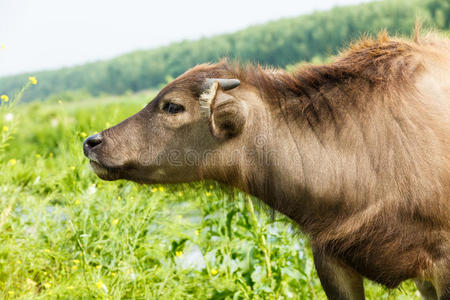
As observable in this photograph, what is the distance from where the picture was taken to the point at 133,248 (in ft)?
14.4

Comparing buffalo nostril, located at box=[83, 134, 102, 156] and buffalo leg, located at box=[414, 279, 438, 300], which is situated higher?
buffalo nostril, located at box=[83, 134, 102, 156]

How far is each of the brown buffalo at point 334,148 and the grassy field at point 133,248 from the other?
53 cm

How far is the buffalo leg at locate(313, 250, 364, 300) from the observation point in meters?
3.33

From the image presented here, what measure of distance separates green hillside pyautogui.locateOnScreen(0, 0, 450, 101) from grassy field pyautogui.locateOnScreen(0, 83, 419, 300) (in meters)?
17.4

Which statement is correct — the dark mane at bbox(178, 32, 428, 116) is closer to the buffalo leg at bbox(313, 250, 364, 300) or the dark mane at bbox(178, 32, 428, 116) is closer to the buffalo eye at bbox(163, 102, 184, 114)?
the buffalo eye at bbox(163, 102, 184, 114)

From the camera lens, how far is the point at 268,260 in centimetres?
411

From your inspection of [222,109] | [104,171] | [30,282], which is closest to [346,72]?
[222,109]

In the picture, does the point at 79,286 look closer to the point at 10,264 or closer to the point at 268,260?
the point at 10,264

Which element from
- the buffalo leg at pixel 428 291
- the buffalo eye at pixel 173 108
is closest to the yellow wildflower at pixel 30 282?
the buffalo eye at pixel 173 108

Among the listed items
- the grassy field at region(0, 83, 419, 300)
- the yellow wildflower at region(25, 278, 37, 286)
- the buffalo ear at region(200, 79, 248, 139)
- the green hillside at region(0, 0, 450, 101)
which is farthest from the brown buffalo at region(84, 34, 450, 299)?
the green hillside at region(0, 0, 450, 101)

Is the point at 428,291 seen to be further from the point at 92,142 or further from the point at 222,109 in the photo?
the point at 92,142

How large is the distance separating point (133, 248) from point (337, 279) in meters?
1.88

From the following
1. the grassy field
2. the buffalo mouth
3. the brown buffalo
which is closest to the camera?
the brown buffalo

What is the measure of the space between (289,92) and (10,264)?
9.51 ft
